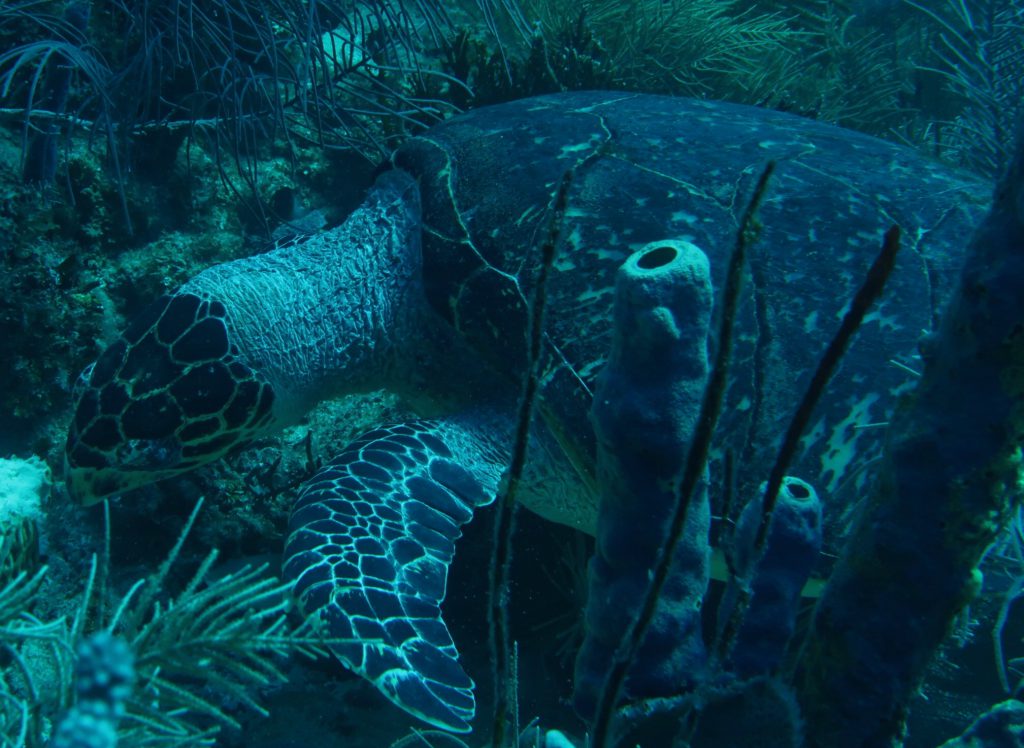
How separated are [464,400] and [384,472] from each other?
0.54m

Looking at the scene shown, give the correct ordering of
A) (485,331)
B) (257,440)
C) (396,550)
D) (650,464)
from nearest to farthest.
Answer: (650,464)
(396,550)
(485,331)
(257,440)

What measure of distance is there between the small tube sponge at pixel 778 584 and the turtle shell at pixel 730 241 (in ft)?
1.78

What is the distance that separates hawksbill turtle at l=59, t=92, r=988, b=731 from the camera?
193 centimetres

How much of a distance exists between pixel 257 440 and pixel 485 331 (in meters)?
1.27

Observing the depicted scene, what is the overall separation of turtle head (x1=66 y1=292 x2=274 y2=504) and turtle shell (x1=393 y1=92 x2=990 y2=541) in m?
0.86

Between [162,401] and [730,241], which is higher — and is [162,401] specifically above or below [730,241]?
below

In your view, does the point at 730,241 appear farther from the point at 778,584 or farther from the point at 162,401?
the point at 162,401

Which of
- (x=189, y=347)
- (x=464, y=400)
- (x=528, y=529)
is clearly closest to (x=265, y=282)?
(x=189, y=347)

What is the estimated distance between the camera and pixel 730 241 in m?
1.99

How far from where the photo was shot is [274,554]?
2.45 meters

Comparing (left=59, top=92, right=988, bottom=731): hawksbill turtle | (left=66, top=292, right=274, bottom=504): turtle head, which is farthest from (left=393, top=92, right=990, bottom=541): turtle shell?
(left=66, top=292, right=274, bottom=504): turtle head

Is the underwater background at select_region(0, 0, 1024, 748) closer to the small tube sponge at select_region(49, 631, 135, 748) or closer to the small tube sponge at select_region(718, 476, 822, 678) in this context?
the small tube sponge at select_region(49, 631, 135, 748)

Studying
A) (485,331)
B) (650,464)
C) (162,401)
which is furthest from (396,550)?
(650,464)

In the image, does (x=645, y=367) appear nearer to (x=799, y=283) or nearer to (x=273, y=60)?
(x=799, y=283)
